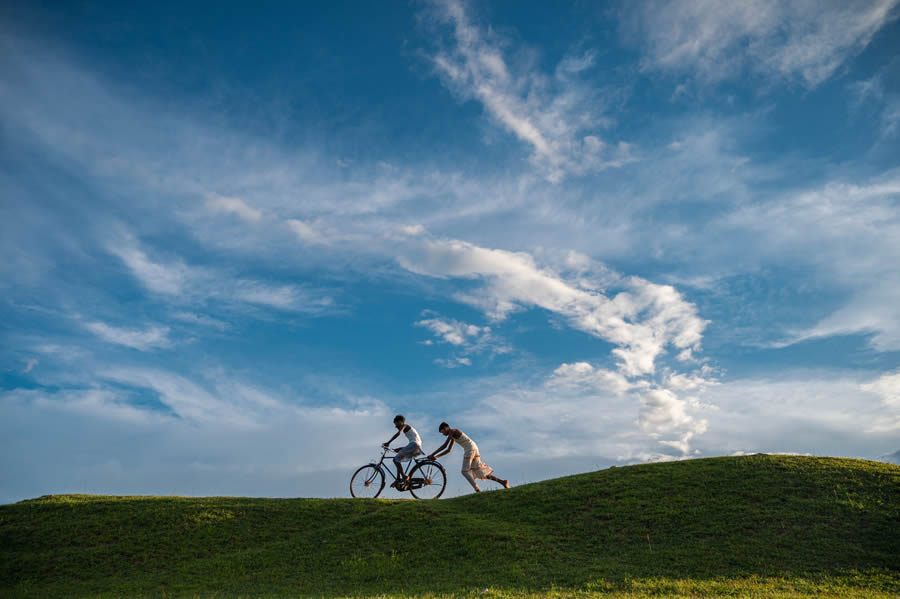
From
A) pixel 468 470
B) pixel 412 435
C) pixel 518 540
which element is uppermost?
pixel 412 435

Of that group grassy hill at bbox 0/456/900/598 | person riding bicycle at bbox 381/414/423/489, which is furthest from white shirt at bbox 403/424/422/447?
grassy hill at bbox 0/456/900/598

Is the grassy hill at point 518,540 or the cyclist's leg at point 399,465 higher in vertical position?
the cyclist's leg at point 399,465

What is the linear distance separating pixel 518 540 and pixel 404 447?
635cm

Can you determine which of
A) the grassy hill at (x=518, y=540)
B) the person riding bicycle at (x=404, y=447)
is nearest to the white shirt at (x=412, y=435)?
the person riding bicycle at (x=404, y=447)

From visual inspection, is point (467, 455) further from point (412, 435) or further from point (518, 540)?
point (518, 540)

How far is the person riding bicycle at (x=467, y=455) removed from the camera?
73.4ft

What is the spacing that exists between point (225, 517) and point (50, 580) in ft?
18.6

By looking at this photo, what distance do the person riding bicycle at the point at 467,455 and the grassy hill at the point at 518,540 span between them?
0.93 m

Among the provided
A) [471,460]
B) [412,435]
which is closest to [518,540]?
[471,460]

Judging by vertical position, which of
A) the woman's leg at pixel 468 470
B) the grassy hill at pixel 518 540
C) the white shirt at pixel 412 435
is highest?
the white shirt at pixel 412 435

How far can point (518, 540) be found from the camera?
723 inches

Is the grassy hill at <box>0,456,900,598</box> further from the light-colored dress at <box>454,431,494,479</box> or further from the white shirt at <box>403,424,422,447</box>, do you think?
the white shirt at <box>403,424,422,447</box>

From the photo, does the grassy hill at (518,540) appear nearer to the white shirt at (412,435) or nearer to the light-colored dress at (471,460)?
the light-colored dress at (471,460)

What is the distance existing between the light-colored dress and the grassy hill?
104 centimetres
